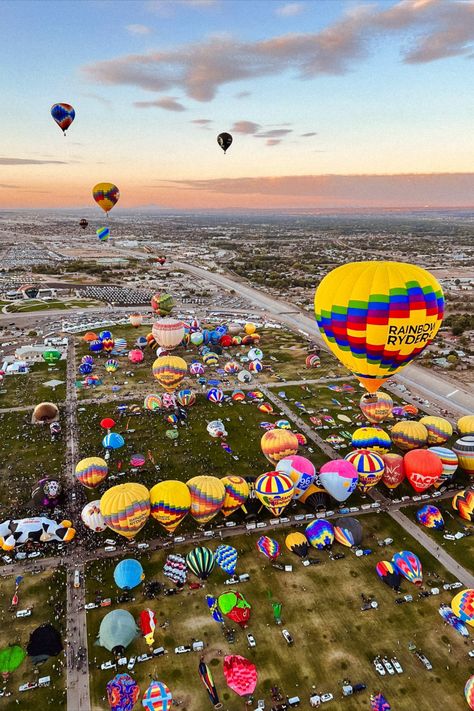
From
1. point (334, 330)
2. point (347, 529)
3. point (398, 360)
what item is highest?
point (334, 330)

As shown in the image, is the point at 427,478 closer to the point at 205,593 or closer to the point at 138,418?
the point at 205,593

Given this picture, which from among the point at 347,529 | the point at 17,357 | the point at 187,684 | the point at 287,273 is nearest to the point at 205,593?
the point at 187,684

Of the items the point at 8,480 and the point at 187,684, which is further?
the point at 8,480

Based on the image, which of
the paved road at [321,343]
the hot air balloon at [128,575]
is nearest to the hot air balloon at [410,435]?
the paved road at [321,343]


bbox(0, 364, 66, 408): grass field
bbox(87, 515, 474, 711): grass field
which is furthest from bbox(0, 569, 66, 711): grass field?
bbox(0, 364, 66, 408): grass field

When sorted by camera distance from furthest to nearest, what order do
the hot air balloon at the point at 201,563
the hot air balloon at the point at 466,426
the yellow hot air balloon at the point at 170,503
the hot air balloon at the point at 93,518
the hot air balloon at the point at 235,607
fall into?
1. the hot air balloon at the point at 466,426
2. the hot air balloon at the point at 93,518
3. the yellow hot air balloon at the point at 170,503
4. the hot air balloon at the point at 201,563
5. the hot air balloon at the point at 235,607

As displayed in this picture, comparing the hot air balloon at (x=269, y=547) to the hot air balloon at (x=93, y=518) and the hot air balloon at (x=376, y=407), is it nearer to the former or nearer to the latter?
the hot air balloon at (x=93, y=518)
